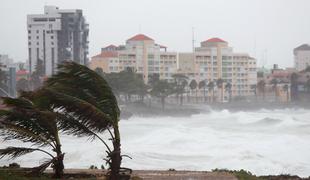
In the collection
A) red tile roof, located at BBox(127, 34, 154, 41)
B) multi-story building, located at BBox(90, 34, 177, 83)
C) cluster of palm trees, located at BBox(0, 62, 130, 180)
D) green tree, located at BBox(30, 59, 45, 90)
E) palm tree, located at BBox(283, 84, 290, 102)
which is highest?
red tile roof, located at BBox(127, 34, 154, 41)

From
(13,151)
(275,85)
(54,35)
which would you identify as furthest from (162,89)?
(13,151)

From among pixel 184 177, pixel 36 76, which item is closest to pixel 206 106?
pixel 36 76

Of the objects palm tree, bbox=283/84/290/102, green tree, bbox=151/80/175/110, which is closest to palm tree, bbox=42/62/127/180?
green tree, bbox=151/80/175/110

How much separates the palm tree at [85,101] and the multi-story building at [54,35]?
75.4 m

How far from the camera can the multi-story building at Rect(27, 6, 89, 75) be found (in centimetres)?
8338

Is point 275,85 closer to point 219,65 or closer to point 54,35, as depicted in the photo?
point 219,65

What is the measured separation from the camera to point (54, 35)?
274ft

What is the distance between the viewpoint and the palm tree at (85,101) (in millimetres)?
7926

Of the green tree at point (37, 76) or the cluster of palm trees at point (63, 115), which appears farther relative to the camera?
the green tree at point (37, 76)

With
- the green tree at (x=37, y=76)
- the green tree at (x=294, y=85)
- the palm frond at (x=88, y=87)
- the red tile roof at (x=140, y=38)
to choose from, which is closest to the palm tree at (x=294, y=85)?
the green tree at (x=294, y=85)

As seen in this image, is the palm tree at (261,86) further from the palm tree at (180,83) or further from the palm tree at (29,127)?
the palm tree at (29,127)

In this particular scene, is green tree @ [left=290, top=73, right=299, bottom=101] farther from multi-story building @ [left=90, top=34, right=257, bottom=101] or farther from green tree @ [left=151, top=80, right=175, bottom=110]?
green tree @ [left=151, top=80, right=175, bottom=110]

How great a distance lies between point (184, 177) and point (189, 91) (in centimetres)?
8560

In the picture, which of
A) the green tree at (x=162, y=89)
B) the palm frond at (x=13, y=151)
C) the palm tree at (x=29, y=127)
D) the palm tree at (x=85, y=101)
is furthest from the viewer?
the green tree at (x=162, y=89)
